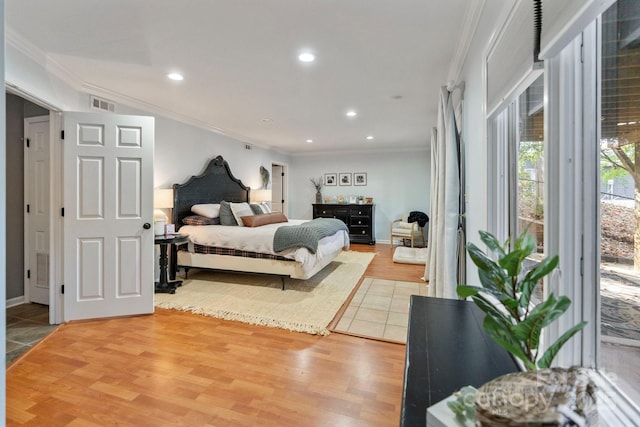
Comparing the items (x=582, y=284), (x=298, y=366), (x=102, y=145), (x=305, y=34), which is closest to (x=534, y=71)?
(x=582, y=284)

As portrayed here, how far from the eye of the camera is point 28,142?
3354 millimetres

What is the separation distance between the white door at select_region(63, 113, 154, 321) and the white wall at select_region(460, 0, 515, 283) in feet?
9.74

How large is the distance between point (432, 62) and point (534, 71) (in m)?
1.84

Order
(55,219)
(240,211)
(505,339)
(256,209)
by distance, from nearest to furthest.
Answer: (505,339) → (55,219) → (240,211) → (256,209)

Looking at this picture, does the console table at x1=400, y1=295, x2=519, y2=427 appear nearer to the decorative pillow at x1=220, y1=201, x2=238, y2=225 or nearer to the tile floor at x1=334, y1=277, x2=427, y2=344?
the tile floor at x1=334, y1=277, x2=427, y2=344

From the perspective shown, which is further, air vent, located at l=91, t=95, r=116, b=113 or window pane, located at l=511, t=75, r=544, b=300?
air vent, located at l=91, t=95, r=116, b=113

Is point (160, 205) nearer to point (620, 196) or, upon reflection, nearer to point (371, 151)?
point (620, 196)

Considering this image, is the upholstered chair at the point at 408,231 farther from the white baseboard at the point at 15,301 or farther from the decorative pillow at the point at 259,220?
the white baseboard at the point at 15,301

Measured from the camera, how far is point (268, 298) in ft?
11.1

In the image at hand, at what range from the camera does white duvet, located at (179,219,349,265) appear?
360cm

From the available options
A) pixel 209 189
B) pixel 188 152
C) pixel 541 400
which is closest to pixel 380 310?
pixel 541 400

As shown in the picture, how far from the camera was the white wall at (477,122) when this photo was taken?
65.2 inches

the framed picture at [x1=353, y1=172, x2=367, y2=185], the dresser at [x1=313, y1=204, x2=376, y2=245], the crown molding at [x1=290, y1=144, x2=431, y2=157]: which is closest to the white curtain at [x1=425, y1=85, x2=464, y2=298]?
the dresser at [x1=313, y1=204, x2=376, y2=245]

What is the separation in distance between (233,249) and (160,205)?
109 cm
